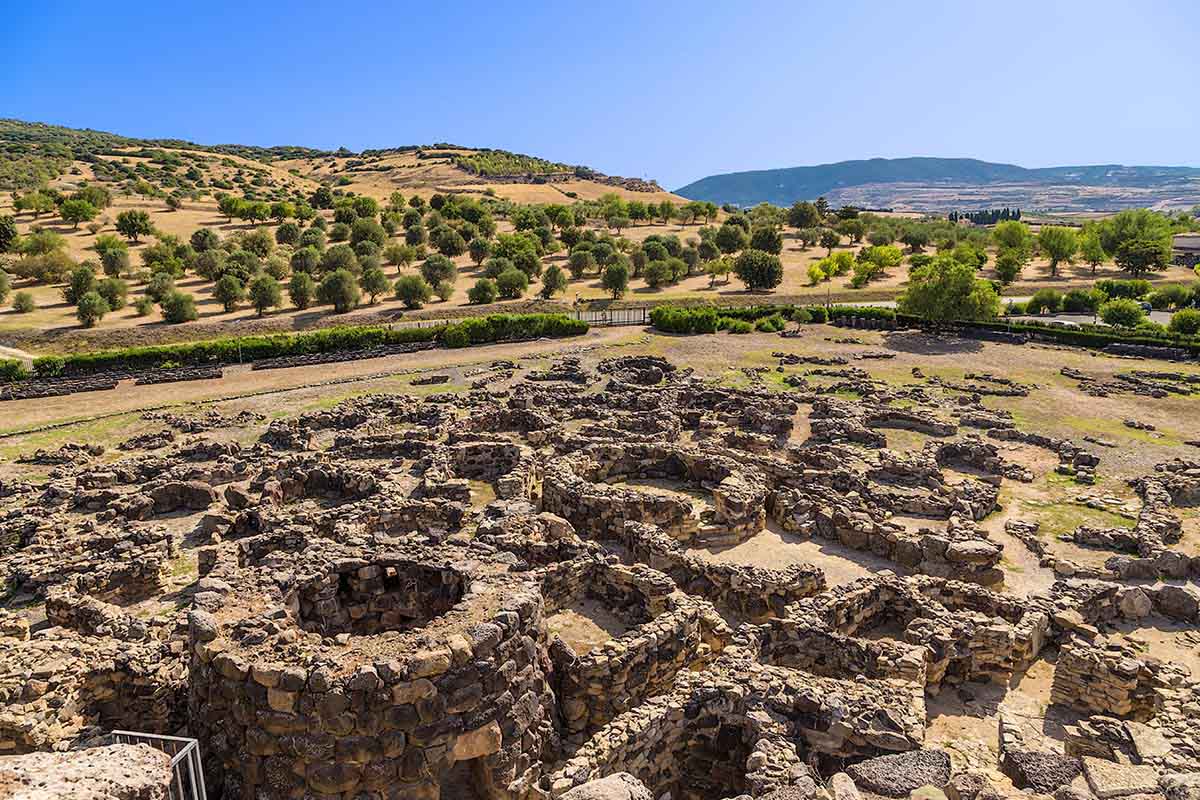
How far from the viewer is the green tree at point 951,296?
196ft

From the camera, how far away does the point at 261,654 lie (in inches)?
432

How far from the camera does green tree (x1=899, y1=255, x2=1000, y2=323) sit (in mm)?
59594

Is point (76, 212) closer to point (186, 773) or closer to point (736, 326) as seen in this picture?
point (736, 326)

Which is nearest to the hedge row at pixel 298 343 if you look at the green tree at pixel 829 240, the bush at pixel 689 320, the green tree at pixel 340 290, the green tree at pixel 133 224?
the bush at pixel 689 320

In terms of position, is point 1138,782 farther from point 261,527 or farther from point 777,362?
point 777,362

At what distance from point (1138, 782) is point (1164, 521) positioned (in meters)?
15.4

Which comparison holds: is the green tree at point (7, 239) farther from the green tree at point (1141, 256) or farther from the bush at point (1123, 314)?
the green tree at point (1141, 256)

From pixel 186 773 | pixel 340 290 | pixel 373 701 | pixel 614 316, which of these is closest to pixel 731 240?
pixel 614 316

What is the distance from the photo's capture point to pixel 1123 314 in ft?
208

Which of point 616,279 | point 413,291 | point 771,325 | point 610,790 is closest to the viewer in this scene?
point 610,790

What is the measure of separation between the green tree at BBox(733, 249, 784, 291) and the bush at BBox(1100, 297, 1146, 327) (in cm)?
3464

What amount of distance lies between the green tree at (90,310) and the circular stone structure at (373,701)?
60624 millimetres

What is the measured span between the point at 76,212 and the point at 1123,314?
11998 centimetres

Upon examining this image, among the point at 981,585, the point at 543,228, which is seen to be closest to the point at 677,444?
the point at 981,585
